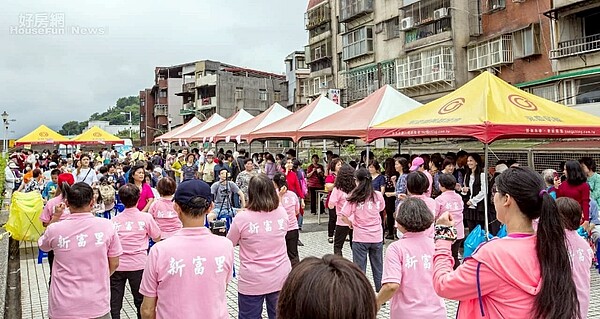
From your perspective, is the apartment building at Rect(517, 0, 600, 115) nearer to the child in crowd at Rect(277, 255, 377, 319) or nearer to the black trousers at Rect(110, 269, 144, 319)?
the black trousers at Rect(110, 269, 144, 319)

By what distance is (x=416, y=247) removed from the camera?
3271mm

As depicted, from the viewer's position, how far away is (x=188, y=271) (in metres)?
2.66

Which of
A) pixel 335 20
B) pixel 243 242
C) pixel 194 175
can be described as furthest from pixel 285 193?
pixel 335 20

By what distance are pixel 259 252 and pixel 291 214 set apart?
7.83ft

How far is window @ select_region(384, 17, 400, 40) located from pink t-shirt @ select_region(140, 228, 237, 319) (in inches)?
1075

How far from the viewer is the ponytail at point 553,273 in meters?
1.92

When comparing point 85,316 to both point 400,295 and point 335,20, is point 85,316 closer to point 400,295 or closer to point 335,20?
point 400,295

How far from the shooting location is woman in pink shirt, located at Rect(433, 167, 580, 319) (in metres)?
1.93

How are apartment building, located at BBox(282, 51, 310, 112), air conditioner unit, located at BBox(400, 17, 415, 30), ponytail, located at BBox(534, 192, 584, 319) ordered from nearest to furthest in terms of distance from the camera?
ponytail, located at BBox(534, 192, 584, 319), air conditioner unit, located at BBox(400, 17, 415, 30), apartment building, located at BBox(282, 51, 310, 112)

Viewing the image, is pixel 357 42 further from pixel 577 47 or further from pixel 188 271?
pixel 188 271

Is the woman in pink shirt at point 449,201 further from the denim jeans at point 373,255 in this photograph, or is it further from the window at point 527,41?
the window at point 527,41

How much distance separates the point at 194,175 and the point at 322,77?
25.3 meters

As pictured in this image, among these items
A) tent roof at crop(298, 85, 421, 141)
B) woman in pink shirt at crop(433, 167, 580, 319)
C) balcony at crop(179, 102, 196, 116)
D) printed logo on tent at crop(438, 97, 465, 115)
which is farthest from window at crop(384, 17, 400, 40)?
woman in pink shirt at crop(433, 167, 580, 319)

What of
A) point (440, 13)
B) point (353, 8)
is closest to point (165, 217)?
point (440, 13)
